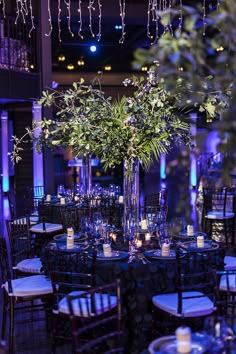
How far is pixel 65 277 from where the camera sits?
14.0 feet

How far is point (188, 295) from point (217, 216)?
4162 mm

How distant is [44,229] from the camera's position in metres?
6.86

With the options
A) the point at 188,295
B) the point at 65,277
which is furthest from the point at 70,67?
the point at 188,295

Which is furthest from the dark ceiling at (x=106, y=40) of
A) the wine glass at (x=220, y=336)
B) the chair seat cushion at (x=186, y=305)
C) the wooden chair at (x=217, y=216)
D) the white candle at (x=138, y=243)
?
the wine glass at (x=220, y=336)

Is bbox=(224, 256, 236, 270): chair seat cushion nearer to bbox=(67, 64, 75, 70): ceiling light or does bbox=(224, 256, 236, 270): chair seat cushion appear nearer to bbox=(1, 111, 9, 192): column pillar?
bbox=(1, 111, 9, 192): column pillar

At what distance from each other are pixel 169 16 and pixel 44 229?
5.20 metres

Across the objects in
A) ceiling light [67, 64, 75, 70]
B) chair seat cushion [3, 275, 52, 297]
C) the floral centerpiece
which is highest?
ceiling light [67, 64, 75, 70]

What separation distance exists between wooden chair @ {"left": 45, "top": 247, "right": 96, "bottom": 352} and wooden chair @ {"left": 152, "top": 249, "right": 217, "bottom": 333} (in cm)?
57

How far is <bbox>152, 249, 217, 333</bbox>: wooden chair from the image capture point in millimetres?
3727

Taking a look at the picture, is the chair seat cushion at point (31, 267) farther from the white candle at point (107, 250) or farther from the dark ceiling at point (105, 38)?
the dark ceiling at point (105, 38)

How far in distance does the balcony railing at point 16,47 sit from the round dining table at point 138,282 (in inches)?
287

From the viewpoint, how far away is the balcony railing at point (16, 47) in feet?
34.9

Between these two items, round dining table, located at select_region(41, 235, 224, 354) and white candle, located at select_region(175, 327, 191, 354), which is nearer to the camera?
white candle, located at select_region(175, 327, 191, 354)

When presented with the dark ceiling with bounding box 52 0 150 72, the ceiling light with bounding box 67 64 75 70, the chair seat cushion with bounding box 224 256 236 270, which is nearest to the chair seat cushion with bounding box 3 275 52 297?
the chair seat cushion with bounding box 224 256 236 270
